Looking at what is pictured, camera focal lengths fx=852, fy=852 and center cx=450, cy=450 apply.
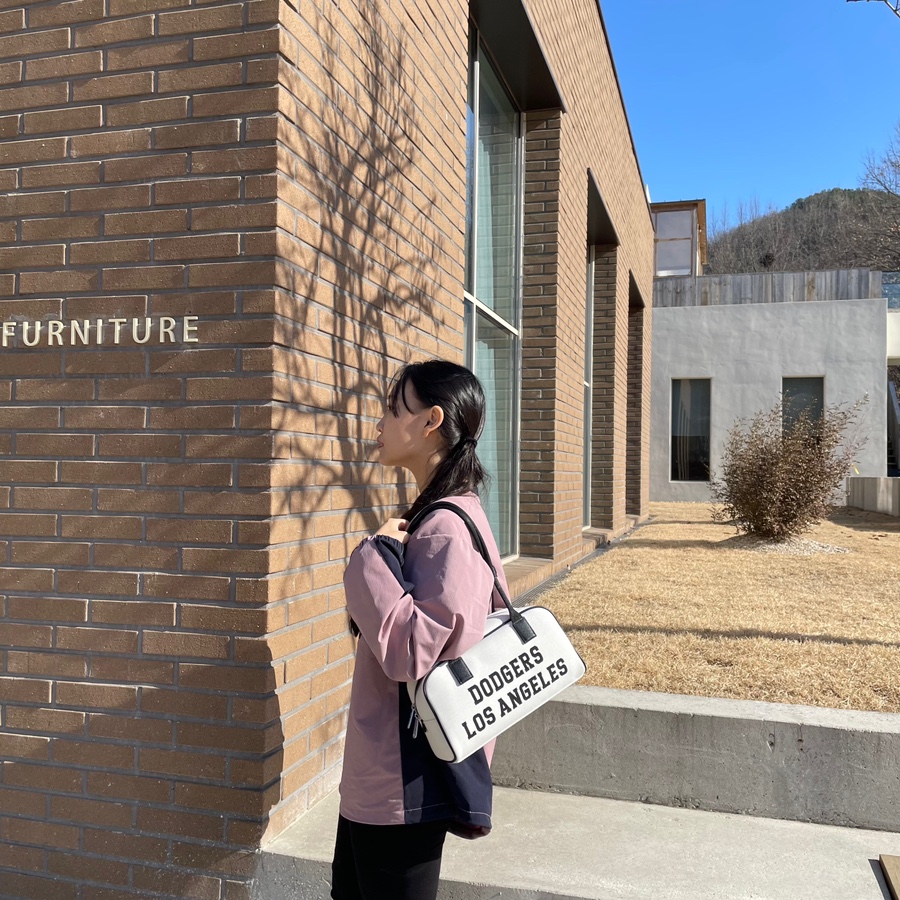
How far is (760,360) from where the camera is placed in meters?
22.3

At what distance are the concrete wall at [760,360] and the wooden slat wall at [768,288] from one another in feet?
1.82

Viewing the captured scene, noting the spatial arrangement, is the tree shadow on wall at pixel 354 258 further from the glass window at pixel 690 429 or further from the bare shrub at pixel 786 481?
the glass window at pixel 690 429

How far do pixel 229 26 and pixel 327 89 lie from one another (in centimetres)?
42

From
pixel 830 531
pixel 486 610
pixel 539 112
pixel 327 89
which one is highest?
pixel 539 112

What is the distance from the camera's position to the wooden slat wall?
2234 centimetres

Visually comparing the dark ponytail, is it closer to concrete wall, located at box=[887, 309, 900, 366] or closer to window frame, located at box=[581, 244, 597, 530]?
window frame, located at box=[581, 244, 597, 530]

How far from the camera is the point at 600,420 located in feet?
39.4

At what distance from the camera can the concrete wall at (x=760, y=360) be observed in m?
21.7

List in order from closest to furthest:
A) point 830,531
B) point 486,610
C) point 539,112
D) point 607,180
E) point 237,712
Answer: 1. point 486,610
2. point 237,712
3. point 539,112
4. point 607,180
5. point 830,531

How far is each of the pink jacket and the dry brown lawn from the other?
2.26 metres

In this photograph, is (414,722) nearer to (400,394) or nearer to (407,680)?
(407,680)

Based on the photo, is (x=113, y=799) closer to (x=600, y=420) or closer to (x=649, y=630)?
(x=649, y=630)

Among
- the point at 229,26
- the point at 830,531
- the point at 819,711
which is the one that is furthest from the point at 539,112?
the point at 830,531

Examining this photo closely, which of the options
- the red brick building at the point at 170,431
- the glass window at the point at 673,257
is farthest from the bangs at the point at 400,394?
the glass window at the point at 673,257
